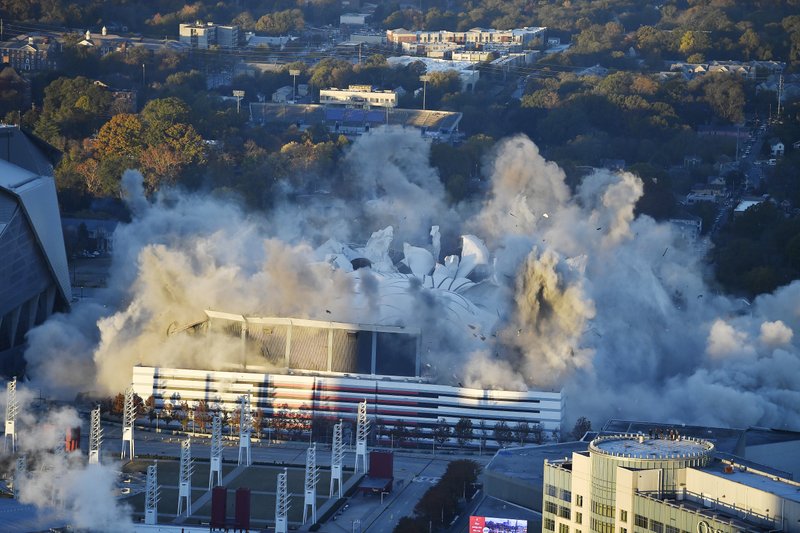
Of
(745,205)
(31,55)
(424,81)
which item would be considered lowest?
(424,81)

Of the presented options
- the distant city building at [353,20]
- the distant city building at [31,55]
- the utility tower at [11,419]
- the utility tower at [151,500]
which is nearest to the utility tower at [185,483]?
the utility tower at [151,500]

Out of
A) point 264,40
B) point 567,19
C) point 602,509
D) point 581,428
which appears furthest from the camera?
point 567,19

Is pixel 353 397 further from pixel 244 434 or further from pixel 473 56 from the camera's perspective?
pixel 473 56

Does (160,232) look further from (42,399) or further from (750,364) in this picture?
(750,364)

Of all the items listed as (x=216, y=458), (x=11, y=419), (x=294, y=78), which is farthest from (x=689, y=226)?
(x=294, y=78)

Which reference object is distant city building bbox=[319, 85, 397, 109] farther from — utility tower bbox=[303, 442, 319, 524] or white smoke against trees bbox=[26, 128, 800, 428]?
utility tower bbox=[303, 442, 319, 524]

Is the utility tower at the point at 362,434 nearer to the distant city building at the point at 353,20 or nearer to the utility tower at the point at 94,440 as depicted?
the utility tower at the point at 94,440
